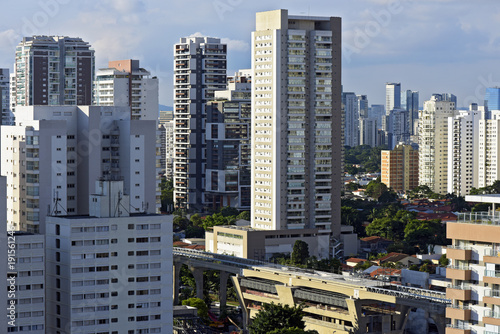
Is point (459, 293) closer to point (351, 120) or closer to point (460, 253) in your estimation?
point (460, 253)

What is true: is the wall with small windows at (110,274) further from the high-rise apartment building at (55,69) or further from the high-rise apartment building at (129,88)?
the high-rise apartment building at (55,69)

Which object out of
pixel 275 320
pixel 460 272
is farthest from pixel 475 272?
pixel 275 320

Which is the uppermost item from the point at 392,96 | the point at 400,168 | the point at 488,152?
the point at 392,96

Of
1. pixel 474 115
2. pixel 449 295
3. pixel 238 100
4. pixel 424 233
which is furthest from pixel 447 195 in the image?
pixel 449 295

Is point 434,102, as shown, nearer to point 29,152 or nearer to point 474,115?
point 474,115

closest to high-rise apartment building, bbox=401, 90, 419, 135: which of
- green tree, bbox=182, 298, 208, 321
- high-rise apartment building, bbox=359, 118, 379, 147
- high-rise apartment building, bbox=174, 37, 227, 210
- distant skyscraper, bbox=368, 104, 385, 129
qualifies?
high-rise apartment building, bbox=359, 118, 379, 147
